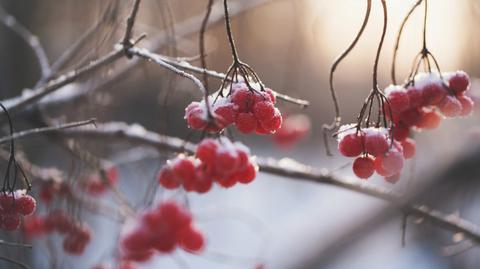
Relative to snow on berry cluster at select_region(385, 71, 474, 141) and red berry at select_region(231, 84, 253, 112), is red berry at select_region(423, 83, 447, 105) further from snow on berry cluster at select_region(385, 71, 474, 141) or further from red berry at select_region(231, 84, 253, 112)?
red berry at select_region(231, 84, 253, 112)

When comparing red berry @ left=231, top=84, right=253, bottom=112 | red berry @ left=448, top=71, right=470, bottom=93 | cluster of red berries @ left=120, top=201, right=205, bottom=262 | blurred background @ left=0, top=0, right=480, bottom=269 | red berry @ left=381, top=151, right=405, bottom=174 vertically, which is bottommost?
cluster of red berries @ left=120, top=201, right=205, bottom=262

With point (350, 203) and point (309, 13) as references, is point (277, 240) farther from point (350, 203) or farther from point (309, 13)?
point (309, 13)

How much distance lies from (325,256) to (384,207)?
963 mm

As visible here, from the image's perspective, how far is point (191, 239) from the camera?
960mm

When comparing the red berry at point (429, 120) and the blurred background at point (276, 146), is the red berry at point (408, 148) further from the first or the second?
the blurred background at point (276, 146)

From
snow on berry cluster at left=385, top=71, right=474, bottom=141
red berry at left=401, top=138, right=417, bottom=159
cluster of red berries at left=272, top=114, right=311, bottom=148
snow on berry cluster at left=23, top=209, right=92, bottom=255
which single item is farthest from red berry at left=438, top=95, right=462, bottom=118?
cluster of red berries at left=272, top=114, right=311, bottom=148

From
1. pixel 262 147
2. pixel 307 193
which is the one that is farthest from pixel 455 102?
pixel 262 147

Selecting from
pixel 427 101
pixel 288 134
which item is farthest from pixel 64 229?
pixel 427 101

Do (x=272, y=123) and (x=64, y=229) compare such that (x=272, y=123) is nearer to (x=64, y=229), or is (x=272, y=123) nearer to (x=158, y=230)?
(x=158, y=230)

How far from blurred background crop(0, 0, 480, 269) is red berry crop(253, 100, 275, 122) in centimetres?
33

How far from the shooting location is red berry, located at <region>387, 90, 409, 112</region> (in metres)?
1.20

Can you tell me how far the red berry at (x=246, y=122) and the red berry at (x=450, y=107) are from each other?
0.46 meters

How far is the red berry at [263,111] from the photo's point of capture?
1056 mm

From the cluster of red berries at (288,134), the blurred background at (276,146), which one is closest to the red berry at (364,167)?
the blurred background at (276,146)
